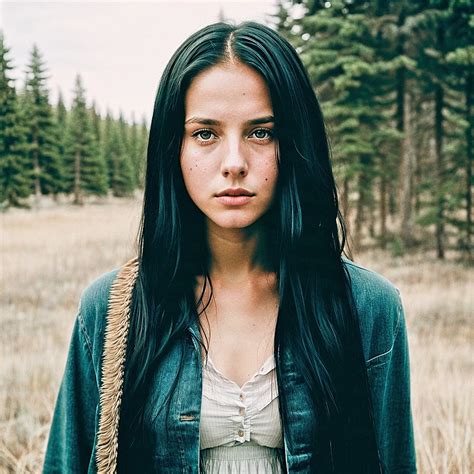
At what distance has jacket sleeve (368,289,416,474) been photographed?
1718 millimetres

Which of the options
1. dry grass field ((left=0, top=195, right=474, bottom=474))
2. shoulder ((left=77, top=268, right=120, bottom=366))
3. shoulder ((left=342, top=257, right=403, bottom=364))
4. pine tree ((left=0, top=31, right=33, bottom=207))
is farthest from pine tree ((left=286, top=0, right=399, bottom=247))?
shoulder ((left=77, top=268, right=120, bottom=366))

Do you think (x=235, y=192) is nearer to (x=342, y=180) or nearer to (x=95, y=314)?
(x=95, y=314)

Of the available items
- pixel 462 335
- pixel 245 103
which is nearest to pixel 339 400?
pixel 245 103

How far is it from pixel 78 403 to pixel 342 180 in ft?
39.4

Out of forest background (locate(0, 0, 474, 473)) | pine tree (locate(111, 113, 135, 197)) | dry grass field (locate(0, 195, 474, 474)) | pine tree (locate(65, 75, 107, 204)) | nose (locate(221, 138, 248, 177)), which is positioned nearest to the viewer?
nose (locate(221, 138, 248, 177))

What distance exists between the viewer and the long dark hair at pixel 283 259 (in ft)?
5.09

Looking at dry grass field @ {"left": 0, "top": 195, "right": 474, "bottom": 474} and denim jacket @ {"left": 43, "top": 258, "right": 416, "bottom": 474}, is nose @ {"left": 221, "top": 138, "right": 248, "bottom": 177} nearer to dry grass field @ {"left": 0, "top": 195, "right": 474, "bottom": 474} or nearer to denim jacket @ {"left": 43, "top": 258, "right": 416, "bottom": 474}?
denim jacket @ {"left": 43, "top": 258, "right": 416, "bottom": 474}

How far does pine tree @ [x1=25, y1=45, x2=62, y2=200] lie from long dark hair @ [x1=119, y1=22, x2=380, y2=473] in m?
6.39

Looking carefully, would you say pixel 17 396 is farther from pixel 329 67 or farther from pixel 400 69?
pixel 400 69

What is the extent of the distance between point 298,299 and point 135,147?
15975 mm

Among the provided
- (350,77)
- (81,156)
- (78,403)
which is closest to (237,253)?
(78,403)

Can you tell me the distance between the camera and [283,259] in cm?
169

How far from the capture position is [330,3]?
12477mm

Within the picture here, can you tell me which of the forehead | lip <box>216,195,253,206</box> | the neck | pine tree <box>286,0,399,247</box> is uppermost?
pine tree <box>286,0,399,247</box>
